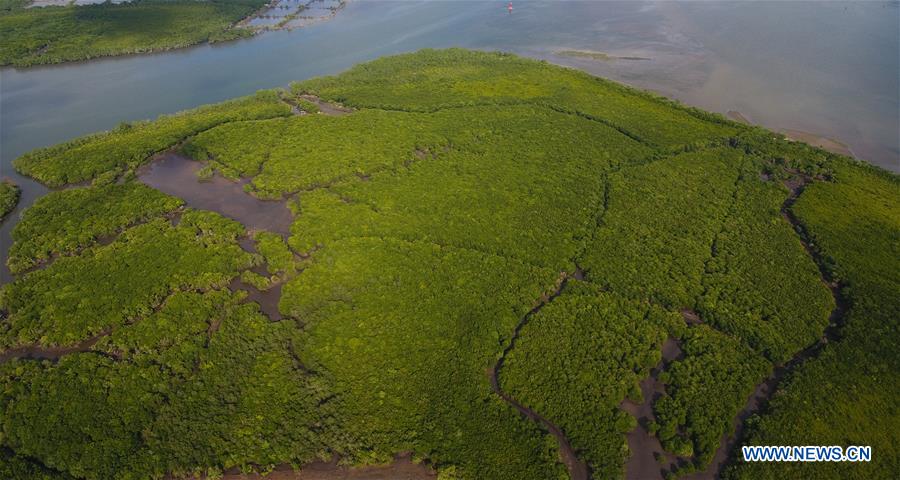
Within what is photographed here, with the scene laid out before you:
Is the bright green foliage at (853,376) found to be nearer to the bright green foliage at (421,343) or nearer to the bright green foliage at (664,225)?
the bright green foliage at (664,225)

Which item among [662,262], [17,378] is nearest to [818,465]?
[662,262]

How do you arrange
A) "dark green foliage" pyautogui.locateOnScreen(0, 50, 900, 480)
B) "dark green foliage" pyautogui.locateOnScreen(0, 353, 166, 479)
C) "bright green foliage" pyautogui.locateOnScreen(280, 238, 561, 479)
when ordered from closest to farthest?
1. "dark green foliage" pyautogui.locateOnScreen(0, 353, 166, 479)
2. "bright green foliage" pyautogui.locateOnScreen(280, 238, 561, 479)
3. "dark green foliage" pyautogui.locateOnScreen(0, 50, 900, 480)

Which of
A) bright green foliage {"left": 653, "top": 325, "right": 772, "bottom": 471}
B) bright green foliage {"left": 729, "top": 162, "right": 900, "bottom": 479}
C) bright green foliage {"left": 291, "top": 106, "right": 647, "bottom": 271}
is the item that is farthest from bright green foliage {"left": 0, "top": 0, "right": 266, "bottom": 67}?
bright green foliage {"left": 729, "top": 162, "right": 900, "bottom": 479}

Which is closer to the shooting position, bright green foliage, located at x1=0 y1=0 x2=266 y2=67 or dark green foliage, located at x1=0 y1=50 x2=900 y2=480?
dark green foliage, located at x1=0 y1=50 x2=900 y2=480

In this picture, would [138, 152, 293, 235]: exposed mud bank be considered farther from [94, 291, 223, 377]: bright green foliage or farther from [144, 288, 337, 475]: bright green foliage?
[144, 288, 337, 475]: bright green foliage

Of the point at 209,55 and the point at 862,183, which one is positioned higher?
the point at 209,55

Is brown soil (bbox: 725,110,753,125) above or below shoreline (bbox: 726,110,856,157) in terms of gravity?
above

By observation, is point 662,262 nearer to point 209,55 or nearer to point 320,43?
point 320,43
